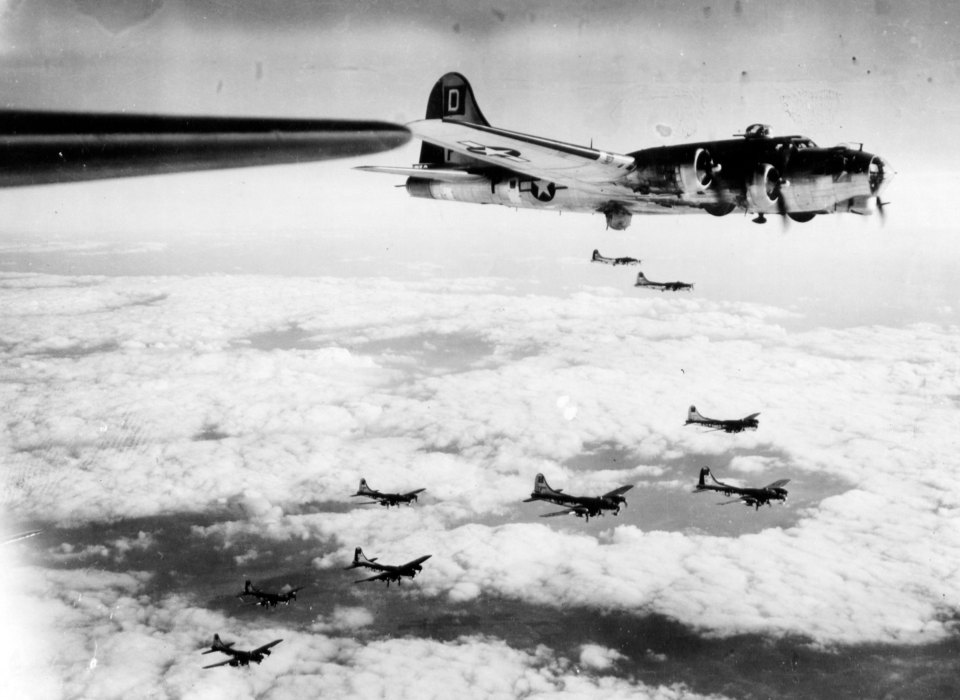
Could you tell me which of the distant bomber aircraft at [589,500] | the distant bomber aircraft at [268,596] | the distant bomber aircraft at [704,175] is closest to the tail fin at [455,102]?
the distant bomber aircraft at [704,175]

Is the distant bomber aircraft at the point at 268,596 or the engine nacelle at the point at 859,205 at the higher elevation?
the engine nacelle at the point at 859,205

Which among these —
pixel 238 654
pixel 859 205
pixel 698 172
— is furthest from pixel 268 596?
pixel 859 205

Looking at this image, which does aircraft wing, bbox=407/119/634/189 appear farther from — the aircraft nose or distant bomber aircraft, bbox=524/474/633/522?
distant bomber aircraft, bbox=524/474/633/522

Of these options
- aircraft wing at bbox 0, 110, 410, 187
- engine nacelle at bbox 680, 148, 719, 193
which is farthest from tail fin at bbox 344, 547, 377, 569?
aircraft wing at bbox 0, 110, 410, 187

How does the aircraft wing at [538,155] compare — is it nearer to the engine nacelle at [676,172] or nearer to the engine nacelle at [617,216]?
the engine nacelle at [676,172]

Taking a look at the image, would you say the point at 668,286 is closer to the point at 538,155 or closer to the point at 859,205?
the point at 859,205

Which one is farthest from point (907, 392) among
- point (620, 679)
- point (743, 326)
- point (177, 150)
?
point (177, 150)
